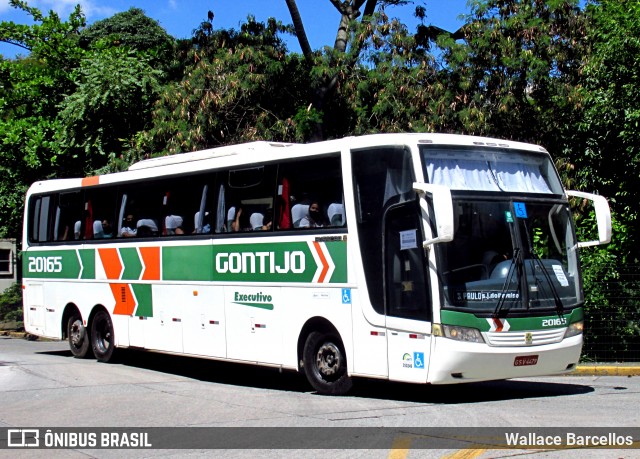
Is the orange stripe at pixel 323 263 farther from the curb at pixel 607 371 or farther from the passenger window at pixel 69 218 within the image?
the passenger window at pixel 69 218

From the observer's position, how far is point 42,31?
1081 inches

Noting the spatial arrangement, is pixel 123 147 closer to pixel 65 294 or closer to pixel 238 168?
pixel 65 294

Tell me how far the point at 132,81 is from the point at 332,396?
14.8 m

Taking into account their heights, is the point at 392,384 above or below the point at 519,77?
below

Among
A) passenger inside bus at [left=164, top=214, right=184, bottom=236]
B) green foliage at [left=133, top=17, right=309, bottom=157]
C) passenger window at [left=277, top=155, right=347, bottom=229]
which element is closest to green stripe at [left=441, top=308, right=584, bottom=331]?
passenger window at [left=277, top=155, right=347, bottom=229]

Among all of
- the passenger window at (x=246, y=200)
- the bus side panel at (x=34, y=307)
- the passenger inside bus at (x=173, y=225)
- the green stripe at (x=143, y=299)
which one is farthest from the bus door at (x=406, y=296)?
the bus side panel at (x=34, y=307)

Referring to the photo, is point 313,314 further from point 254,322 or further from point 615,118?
point 615,118

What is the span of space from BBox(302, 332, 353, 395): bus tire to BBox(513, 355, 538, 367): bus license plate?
2339 millimetres

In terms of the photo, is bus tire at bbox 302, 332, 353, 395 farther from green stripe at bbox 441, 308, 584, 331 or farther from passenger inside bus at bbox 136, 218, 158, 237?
passenger inside bus at bbox 136, 218, 158, 237

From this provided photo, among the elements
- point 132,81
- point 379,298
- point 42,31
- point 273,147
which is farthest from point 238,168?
point 42,31

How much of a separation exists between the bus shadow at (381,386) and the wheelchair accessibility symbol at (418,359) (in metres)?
0.78

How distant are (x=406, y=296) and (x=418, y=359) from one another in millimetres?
797

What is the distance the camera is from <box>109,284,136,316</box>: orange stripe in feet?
54.9

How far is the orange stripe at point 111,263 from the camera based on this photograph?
17.0 m
